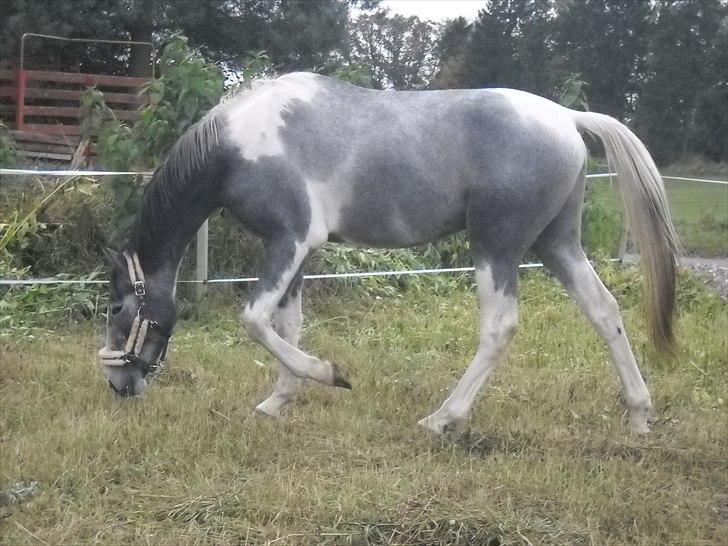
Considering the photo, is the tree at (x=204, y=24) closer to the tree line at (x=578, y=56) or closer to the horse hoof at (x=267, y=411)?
the tree line at (x=578, y=56)

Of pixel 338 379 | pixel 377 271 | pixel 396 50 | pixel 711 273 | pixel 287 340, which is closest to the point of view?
pixel 338 379

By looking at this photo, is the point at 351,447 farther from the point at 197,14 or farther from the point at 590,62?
the point at 197,14

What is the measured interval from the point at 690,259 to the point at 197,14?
5920 mm

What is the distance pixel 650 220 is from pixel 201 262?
11.8 feet

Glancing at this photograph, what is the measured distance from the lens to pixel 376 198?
4363 mm

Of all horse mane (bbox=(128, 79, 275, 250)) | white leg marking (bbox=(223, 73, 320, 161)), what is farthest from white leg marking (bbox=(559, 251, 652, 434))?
horse mane (bbox=(128, 79, 275, 250))

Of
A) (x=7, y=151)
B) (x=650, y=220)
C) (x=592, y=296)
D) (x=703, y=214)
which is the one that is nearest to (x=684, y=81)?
(x=703, y=214)

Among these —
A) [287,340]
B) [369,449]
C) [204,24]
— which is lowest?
[369,449]

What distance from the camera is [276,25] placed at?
10.1 metres

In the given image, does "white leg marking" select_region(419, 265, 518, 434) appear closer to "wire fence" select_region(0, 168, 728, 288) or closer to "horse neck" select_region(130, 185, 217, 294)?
"wire fence" select_region(0, 168, 728, 288)

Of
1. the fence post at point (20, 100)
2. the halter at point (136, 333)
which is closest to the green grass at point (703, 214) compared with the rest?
the halter at point (136, 333)

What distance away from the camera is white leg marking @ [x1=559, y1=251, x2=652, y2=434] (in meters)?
4.57

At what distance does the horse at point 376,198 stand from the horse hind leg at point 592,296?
0.01 m

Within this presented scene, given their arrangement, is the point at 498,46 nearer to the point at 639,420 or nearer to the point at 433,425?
the point at 639,420
